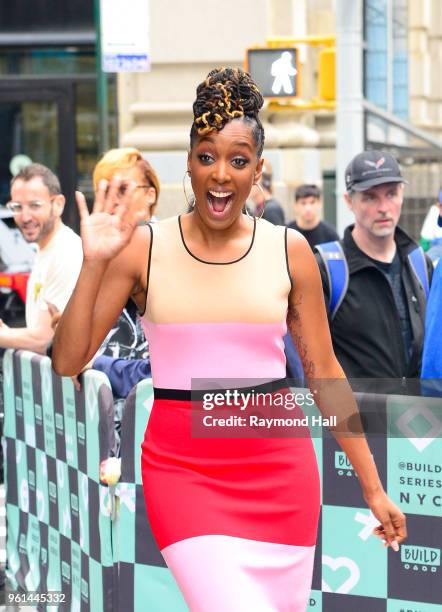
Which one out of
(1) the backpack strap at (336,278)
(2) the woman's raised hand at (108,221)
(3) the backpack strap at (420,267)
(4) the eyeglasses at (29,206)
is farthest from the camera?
(4) the eyeglasses at (29,206)

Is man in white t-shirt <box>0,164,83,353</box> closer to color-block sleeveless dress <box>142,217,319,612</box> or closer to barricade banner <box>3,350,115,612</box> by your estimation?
barricade banner <box>3,350,115,612</box>

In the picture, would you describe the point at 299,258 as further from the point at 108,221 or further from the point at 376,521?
the point at 376,521

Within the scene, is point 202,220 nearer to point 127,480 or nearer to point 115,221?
point 115,221

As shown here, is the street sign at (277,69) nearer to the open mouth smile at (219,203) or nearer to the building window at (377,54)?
the building window at (377,54)

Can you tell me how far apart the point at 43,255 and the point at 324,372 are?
2817 mm

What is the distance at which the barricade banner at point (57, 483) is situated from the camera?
5387 mm

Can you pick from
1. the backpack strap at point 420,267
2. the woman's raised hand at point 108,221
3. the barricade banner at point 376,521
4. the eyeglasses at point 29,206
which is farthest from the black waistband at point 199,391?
the eyeglasses at point 29,206

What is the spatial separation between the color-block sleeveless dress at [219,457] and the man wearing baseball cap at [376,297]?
6.92ft

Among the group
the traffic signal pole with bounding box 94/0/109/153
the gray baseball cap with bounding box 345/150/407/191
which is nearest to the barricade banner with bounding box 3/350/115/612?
the gray baseball cap with bounding box 345/150/407/191

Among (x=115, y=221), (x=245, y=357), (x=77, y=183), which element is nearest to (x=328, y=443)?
(x=245, y=357)

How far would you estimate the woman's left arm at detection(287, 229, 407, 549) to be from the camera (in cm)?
368

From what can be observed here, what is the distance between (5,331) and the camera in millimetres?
6199

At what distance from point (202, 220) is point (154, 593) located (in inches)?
80.8

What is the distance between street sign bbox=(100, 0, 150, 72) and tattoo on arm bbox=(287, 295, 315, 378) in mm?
8785
